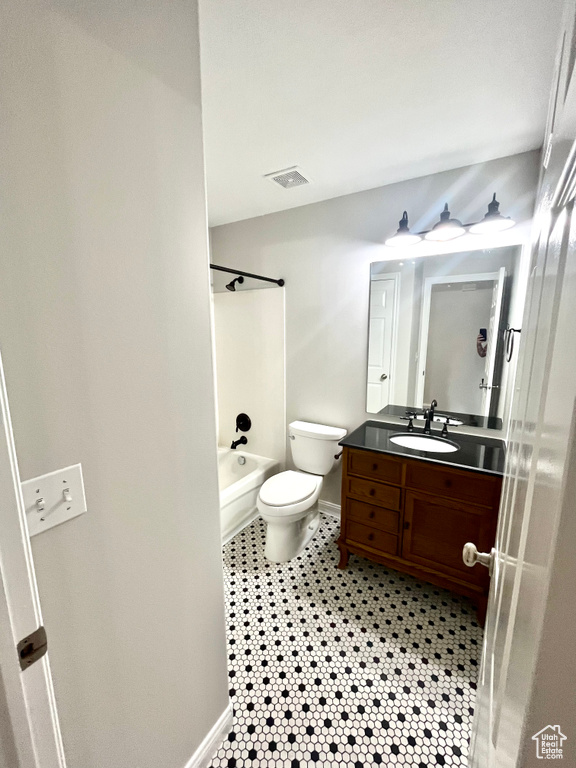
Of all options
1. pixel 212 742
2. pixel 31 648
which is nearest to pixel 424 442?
pixel 212 742

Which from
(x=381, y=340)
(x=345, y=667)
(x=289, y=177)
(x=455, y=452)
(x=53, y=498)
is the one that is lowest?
(x=345, y=667)

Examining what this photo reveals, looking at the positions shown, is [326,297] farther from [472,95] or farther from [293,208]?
[472,95]

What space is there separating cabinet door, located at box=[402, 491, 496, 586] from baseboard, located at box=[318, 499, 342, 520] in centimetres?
82

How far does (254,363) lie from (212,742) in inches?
87.0

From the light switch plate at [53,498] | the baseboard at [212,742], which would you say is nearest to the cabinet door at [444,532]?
the baseboard at [212,742]

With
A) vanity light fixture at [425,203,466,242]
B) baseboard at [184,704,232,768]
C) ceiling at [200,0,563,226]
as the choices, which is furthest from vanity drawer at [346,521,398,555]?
ceiling at [200,0,563,226]

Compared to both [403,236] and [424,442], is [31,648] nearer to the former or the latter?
[424,442]

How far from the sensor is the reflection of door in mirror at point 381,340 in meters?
2.11

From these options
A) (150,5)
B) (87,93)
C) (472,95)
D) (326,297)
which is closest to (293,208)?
(326,297)

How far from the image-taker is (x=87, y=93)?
2.09 feet

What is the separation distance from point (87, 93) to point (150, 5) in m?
0.33

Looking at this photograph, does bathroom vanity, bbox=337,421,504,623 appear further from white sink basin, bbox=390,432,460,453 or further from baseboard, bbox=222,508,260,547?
baseboard, bbox=222,508,260,547

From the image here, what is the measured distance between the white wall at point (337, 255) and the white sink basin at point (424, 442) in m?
0.40

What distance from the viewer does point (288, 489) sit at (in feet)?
Answer: 7.05
